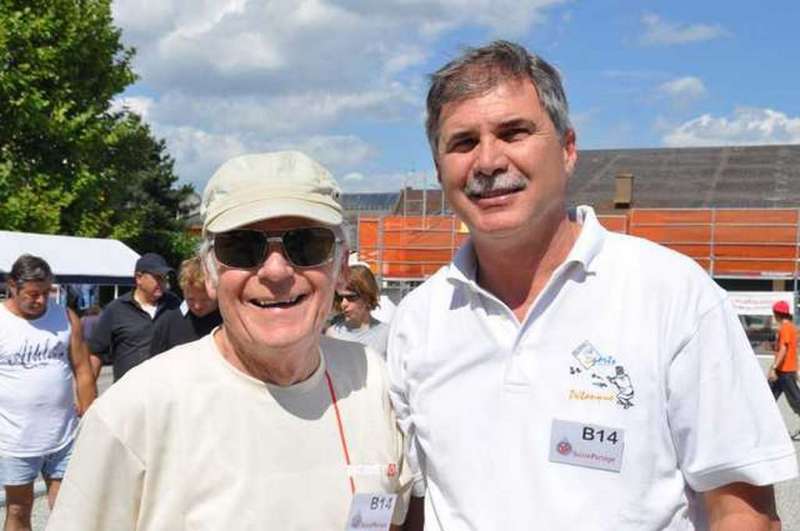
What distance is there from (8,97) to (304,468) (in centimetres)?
2184

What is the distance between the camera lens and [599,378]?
2133 millimetres

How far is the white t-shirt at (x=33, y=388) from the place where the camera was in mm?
5699

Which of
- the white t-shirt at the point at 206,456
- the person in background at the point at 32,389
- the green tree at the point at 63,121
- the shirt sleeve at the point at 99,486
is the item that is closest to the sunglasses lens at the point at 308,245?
the white t-shirt at the point at 206,456

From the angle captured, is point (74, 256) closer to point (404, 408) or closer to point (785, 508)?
point (785, 508)

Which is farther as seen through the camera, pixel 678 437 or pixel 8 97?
pixel 8 97

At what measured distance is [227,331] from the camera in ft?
7.40

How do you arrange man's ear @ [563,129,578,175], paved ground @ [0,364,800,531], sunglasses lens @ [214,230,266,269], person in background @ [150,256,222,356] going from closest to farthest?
sunglasses lens @ [214,230,266,269]
man's ear @ [563,129,578,175]
person in background @ [150,256,222,356]
paved ground @ [0,364,800,531]

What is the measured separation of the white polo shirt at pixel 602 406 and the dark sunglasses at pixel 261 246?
1.49 feet

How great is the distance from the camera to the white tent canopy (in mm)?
14919

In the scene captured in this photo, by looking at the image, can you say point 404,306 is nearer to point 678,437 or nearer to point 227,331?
point 227,331

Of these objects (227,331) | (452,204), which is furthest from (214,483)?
(452,204)

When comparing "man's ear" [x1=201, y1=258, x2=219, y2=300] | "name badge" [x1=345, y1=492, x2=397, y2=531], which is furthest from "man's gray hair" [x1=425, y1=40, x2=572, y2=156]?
"name badge" [x1=345, y1=492, x2=397, y2=531]

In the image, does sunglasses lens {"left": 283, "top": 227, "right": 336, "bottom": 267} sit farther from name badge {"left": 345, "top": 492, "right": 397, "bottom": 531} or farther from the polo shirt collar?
name badge {"left": 345, "top": 492, "right": 397, "bottom": 531}

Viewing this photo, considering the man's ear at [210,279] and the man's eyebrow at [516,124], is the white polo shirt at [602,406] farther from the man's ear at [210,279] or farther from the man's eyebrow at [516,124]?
the man's ear at [210,279]
